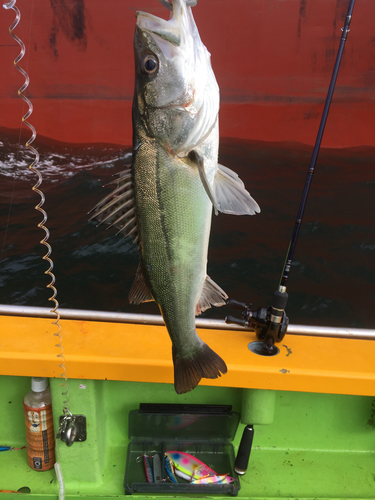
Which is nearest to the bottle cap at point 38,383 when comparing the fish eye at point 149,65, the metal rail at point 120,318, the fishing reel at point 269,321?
the metal rail at point 120,318

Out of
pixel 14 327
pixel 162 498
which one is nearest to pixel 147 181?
pixel 14 327

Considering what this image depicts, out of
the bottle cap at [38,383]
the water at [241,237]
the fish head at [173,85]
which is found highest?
the fish head at [173,85]

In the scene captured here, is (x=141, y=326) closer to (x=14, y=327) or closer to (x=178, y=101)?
(x=14, y=327)

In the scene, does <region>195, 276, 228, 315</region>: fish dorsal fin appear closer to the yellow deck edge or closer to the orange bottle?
the yellow deck edge

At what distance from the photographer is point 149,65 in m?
0.91

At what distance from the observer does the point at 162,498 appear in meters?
1.67

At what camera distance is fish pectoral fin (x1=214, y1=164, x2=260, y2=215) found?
1018mm

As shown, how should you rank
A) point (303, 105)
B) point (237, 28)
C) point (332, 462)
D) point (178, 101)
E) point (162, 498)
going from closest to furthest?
1. point (178, 101)
2. point (162, 498)
3. point (332, 462)
4. point (237, 28)
5. point (303, 105)

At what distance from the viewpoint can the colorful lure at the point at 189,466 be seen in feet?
5.87

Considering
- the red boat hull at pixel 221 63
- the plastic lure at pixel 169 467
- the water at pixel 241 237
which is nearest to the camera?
the plastic lure at pixel 169 467

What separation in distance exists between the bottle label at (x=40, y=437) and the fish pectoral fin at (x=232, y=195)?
1439mm

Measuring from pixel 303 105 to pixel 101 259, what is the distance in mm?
6397

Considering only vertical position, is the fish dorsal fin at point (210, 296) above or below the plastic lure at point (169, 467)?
above

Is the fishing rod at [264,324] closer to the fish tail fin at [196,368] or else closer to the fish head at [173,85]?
the fish tail fin at [196,368]
